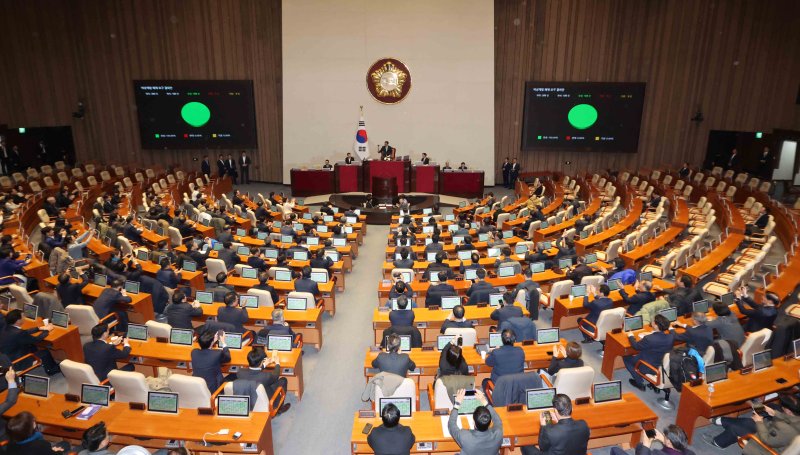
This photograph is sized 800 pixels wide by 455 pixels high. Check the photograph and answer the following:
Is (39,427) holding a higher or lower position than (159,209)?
lower

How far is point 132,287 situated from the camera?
30.4ft

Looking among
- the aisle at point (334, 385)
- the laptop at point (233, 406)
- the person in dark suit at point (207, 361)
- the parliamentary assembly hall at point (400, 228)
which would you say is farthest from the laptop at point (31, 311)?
the laptop at point (233, 406)

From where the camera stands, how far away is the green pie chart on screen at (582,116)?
22484 mm

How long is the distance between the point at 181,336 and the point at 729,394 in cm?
762

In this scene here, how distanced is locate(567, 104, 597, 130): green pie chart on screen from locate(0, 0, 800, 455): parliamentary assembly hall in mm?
92

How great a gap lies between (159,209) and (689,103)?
22852mm

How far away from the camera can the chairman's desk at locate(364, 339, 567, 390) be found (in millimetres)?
6938

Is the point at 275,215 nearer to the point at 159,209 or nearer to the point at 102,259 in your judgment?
the point at 159,209

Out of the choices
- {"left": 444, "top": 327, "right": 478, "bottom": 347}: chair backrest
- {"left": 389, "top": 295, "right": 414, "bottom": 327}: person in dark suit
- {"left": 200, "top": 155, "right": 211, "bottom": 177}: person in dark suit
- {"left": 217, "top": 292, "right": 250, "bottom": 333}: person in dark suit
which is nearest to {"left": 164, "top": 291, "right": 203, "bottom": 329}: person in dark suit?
{"left": 217, "top": 292, "right": 250, "bottom": 333}: person in dark suit

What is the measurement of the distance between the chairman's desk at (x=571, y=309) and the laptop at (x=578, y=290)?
0.25ft

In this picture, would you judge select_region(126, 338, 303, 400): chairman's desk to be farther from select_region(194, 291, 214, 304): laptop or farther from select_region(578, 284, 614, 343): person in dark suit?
select_region(578, 284, 614, 343): person in dark suit

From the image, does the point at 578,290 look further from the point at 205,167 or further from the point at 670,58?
the point at 205,167

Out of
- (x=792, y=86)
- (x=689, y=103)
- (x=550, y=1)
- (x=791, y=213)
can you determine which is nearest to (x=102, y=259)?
(x=791, y=213)

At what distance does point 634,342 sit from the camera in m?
7.35
